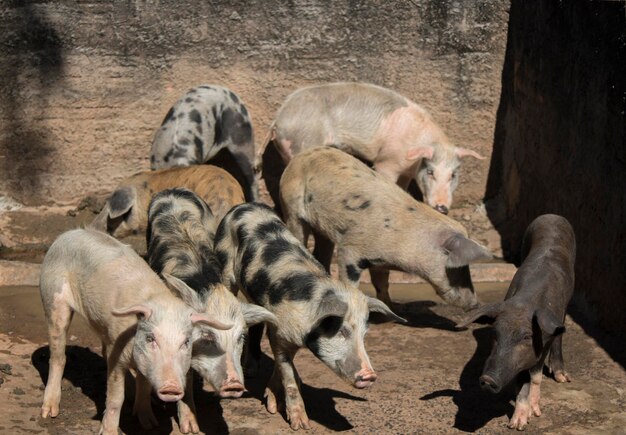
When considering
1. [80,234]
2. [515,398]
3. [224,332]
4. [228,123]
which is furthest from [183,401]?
[228,123]

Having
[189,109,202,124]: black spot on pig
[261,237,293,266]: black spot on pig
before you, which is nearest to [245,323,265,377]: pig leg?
[261,237,293,266]: black spot on pig

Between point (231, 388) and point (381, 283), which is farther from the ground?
point (231, 388)

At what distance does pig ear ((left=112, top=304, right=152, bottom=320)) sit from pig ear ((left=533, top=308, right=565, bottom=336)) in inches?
101

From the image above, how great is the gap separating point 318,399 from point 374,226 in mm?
1574

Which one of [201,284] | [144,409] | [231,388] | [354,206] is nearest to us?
[231,388]

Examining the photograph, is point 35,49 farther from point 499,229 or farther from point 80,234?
point 499,229

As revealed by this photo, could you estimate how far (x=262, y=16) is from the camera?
37.6 feet

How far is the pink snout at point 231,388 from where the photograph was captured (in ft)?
22.6

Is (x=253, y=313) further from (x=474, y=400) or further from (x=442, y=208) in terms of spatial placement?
(x=442, y=208)

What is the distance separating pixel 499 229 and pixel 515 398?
147 inches

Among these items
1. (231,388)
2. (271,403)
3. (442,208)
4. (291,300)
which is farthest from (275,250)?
(442,208)

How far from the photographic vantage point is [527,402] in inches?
311

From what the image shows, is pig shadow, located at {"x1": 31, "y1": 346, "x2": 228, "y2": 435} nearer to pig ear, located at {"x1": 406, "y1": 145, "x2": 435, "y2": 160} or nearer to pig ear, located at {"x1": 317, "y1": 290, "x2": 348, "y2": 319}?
pig ear, located at {"x1": 317, "y1": 290, "x2": 348, "y2": 319}

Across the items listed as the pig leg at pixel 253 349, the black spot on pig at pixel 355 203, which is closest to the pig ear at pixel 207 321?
the pig leg at pixel 253 349
